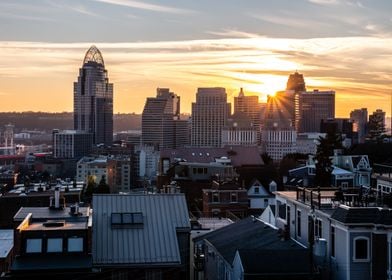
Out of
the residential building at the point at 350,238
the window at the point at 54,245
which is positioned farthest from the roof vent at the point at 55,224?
the residential building at the point at 350,238

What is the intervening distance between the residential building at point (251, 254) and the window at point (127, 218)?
3606 mm

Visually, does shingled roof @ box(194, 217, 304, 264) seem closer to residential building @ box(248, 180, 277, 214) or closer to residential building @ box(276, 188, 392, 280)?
residential building @ box(276, 188, 392, 280)

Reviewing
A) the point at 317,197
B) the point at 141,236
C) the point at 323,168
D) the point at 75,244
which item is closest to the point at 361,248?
the point at 317,197

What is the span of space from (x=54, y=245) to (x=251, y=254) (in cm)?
706

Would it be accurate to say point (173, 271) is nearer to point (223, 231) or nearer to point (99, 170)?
point (223, 231)

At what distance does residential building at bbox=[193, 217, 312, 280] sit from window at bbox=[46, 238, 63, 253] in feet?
20.3

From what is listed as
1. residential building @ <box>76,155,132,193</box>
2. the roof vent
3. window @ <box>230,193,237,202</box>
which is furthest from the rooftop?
residential building @ <box>76,155,132,193</box>

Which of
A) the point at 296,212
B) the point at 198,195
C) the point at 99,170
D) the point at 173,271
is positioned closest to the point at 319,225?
the point at 296,212

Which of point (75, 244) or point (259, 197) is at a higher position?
point (75, 244)

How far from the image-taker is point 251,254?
25.0 metres

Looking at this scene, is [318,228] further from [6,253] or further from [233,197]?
[233,197]

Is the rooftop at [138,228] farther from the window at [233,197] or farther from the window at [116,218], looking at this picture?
the window at [233,197]

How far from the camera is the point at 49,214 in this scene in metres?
29.8

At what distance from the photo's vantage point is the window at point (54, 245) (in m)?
26.2
